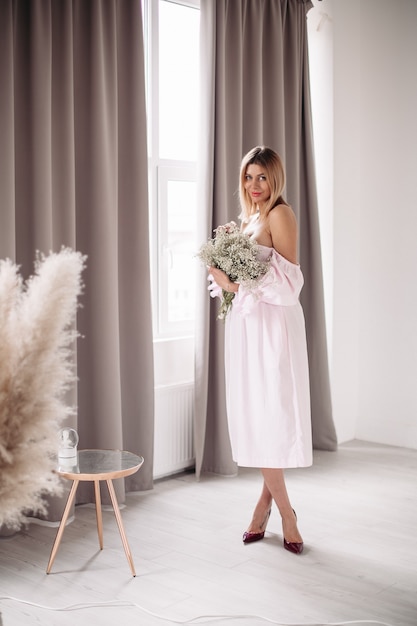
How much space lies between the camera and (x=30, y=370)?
986mm

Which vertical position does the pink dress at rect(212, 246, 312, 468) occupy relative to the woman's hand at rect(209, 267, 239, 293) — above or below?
below

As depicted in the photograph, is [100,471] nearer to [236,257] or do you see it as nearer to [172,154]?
[236,257]

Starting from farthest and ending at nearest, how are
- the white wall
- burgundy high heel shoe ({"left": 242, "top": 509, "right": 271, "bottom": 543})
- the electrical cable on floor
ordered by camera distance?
the white wall
burgundy high heel shoe ({"left": 242, "top": 509, "right": 271, "bottom": 543})
the electrical cable on floor

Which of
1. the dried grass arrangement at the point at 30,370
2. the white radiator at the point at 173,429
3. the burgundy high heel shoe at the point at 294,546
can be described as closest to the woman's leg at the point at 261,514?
the burgundy high heel shoe at the point at 294,546

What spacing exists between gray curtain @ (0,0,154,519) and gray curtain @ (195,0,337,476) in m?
0.49

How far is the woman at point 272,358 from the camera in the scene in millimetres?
3160

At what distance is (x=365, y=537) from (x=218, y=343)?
1426 mm

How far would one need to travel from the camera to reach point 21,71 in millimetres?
3346

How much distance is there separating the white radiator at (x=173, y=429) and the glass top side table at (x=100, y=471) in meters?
1.08

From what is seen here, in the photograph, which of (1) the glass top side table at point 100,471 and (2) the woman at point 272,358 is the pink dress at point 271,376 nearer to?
(2) the woman at point 272,358

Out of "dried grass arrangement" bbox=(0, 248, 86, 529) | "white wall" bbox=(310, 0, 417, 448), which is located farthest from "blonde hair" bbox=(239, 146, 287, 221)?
"dried grass arrangement" bbox=(0, 248, 86, 529)

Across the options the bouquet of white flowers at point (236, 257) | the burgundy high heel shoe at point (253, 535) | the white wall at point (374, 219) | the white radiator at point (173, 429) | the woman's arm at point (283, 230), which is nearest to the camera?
the bouquet of white flowers at point (236, 257)

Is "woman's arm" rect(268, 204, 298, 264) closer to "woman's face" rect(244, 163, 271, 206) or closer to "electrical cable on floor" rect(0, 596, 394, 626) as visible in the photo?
"woman's face" rect(244, 163, 271, 206)

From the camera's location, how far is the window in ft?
14.0
